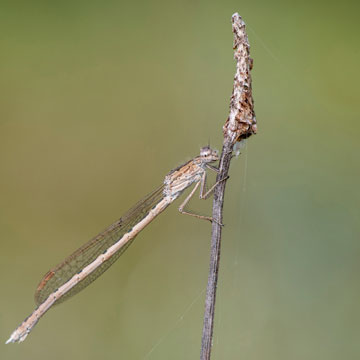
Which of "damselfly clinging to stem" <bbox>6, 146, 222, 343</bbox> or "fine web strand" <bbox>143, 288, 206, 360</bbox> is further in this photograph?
"fine web strand" <bbox>143, 288, 206, 360</bbox>

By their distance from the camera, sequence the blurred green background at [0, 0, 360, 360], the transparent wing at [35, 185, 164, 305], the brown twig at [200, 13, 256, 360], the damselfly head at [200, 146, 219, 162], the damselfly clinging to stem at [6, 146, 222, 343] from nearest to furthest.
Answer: the brown twig at [200, 13, 256, 360] < the damselfly head at [200, 146, 219, 162] < the damselfly clinging to stem at [6, 146, 222, 343] < the transparent wing at [35, 185, 164, 305] < the blurred green background at [0, 0, 360, 360]

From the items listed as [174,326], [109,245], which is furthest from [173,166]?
[174,326]

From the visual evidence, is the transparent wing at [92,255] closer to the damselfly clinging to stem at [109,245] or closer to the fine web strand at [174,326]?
the damselfly clinging to stem at [109,245]

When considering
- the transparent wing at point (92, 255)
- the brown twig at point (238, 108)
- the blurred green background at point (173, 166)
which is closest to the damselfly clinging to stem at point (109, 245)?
the transparent wing at point (92, 255)

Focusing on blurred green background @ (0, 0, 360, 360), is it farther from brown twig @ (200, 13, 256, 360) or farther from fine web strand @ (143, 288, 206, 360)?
brown twig @ (200, 13, 256, 360)

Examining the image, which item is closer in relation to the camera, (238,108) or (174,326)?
(238,108)

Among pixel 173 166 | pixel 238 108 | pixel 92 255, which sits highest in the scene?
pixel 173 166

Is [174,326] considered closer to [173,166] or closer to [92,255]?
[92,255]

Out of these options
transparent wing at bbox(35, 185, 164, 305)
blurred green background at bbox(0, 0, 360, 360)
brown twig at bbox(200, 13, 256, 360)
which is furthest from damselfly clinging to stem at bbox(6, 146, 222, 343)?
brown twig at bbox(200, 13, 256, 360)
